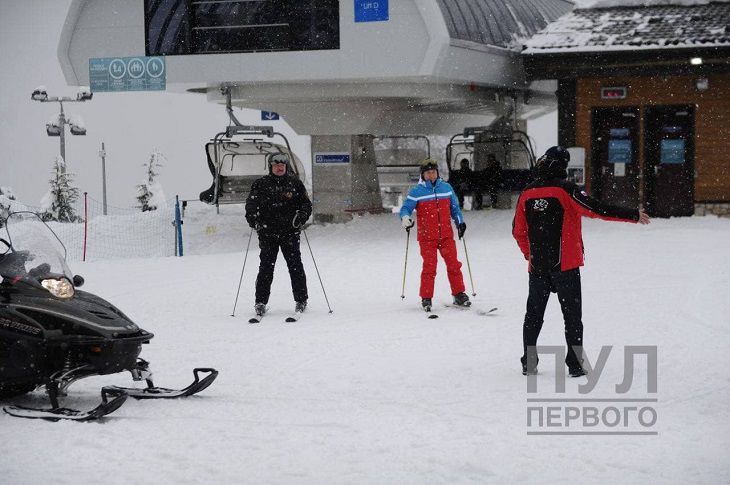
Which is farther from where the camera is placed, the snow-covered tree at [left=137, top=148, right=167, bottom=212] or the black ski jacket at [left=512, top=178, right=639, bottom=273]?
the snow-covered tree at [left=137, top=148, right=167, bottom=212]

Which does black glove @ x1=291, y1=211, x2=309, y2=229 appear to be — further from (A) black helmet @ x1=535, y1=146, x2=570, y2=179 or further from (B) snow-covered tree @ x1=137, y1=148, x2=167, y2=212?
(B) snow-covered tree @ x1=137, y1=148, x2=167, y2=212

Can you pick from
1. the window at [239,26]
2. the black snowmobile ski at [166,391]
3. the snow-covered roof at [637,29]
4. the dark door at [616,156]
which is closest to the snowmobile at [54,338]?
the black snowmobile ski at [166,391]

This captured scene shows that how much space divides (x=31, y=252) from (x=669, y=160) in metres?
19.1

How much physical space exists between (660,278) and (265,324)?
590cm

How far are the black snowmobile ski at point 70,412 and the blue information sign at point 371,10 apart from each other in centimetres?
1631

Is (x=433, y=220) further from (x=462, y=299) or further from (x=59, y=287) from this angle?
(x=59, y=287)

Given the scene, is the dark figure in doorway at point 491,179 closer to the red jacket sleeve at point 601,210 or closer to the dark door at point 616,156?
the dark door at point 616,156

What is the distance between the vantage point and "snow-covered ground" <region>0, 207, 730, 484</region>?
554 centimetres

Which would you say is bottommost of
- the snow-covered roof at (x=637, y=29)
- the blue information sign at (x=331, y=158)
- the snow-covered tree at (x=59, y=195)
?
the snow-covered tree at (x=59, y=195)

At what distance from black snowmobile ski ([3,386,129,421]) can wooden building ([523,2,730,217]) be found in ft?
60.6

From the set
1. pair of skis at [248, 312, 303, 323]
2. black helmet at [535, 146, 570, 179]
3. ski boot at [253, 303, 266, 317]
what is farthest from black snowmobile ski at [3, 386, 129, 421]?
ski boot at [253, 303, 266, 317]

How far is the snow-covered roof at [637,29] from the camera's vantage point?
75.4ft

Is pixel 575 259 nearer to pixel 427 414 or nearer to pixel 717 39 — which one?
pixel 427 414

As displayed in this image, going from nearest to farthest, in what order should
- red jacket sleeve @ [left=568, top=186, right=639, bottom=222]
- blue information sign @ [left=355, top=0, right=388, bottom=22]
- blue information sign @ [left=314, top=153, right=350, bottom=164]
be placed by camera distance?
red jacket sleeve @ [left=568, top=186, right=639, bottom=222] → blue information sign @ [left=355, top=0, right=388, bottom=22] → blue information sign @ [left=314, top=153, right=350, bottom=164]
